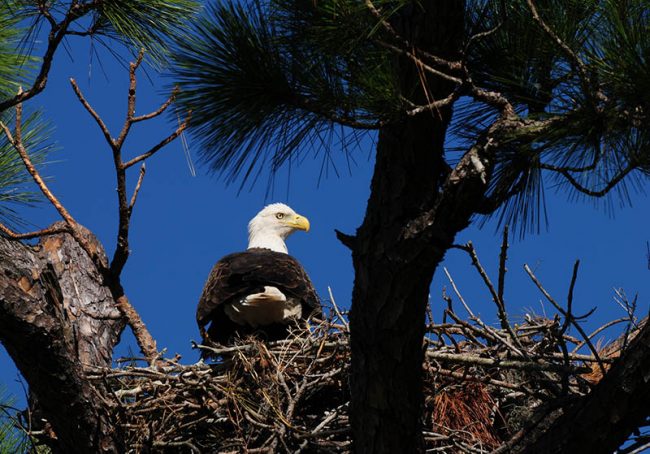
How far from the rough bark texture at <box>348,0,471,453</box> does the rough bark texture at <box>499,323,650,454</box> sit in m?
0.54

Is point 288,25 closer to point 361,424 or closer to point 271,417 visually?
point 361,424

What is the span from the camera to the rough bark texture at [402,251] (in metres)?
3.22

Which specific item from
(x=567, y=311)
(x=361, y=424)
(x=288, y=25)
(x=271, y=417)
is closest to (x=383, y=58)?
(x=288, y=25)

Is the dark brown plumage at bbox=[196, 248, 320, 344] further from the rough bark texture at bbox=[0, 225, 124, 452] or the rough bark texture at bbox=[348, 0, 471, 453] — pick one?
the rough bark texture at bbox=[348, 0, 471, 453]

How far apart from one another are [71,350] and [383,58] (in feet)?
5.33

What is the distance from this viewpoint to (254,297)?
5.39 metres

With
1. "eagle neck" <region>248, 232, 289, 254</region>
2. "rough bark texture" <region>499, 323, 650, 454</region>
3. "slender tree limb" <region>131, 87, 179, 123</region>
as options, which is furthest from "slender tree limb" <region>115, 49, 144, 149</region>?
"eagle neck" <region>248, 232, 289, 254</region>

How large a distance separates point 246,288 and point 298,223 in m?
1.82

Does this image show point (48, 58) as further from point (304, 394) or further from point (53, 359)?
point (304, 394)

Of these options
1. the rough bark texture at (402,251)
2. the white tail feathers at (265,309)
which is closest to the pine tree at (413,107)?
the rough bark texture at (402,251)

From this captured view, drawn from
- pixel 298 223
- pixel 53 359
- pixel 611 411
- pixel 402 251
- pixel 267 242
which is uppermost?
pixel 298 223

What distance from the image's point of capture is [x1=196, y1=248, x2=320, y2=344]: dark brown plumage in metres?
5.48

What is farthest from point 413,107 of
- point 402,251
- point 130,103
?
point 130,103

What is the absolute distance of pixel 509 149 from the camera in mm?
3387
